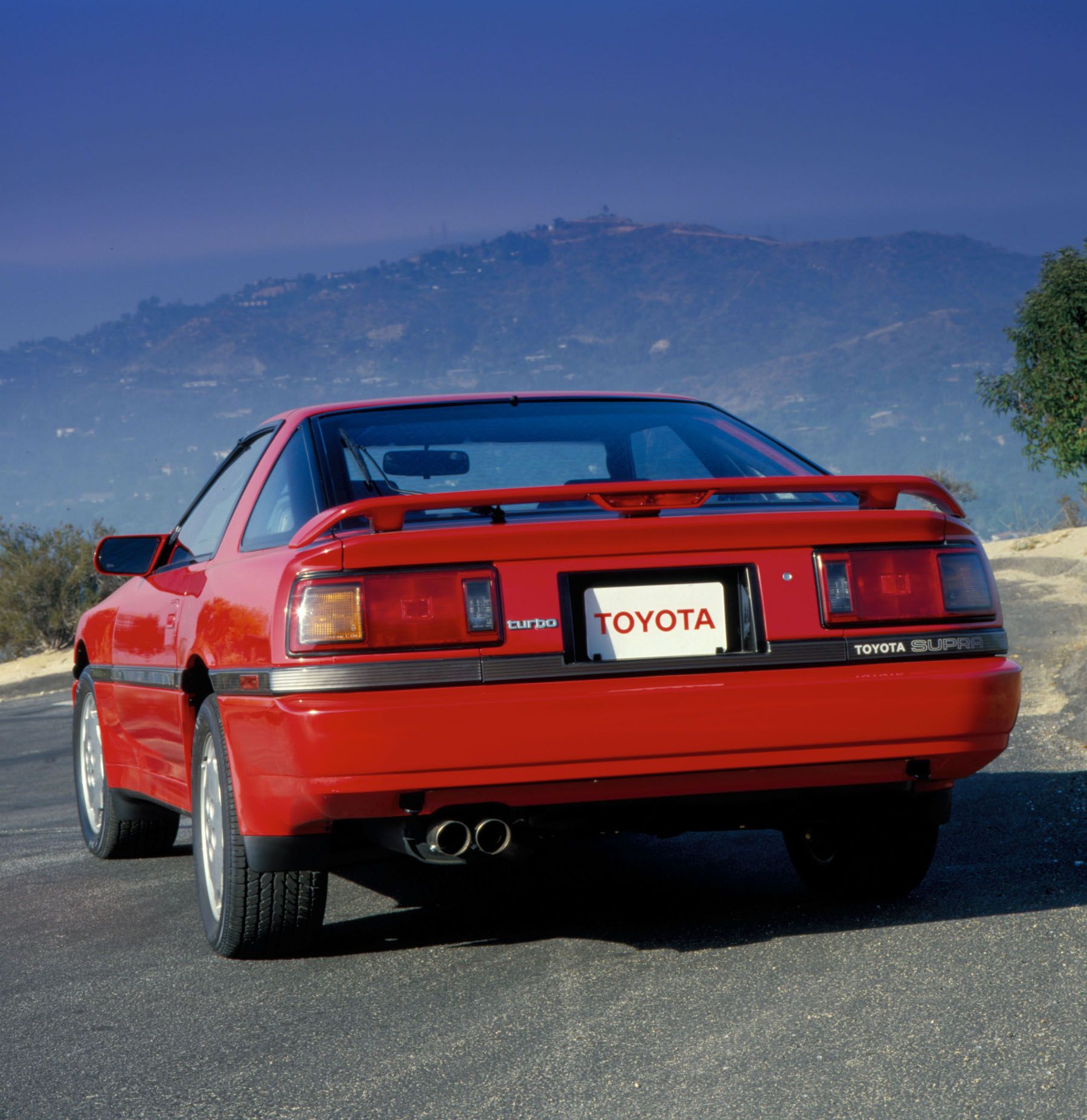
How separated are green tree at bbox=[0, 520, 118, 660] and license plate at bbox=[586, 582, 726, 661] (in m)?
38.8

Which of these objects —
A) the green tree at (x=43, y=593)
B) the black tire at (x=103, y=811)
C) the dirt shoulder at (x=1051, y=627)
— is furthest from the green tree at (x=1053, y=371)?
the black tire at (x=103, y=811)

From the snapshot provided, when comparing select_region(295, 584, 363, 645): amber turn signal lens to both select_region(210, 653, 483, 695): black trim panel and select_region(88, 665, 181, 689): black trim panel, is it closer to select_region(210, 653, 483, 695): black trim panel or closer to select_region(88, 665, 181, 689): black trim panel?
select_region(210, 653, 483, 695): black trim panel

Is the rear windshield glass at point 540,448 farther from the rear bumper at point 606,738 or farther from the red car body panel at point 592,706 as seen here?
the rear bumper at point 606,738

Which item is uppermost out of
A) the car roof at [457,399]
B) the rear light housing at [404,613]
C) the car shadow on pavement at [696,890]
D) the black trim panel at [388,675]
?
the car roof at [457,399]

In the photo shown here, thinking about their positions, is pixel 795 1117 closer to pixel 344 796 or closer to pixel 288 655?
pixel 344 796

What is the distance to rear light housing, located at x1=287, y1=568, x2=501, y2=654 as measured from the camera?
342cm

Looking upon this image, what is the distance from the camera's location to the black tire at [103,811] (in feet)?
19.1

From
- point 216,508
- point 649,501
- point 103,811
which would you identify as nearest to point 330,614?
point 649,501

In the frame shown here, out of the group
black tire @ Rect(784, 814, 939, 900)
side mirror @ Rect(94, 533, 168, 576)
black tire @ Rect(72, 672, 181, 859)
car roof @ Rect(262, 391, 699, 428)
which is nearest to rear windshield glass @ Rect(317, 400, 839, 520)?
car roof @ Rect(262, 391, 699, 428)

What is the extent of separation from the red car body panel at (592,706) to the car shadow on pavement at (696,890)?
19.3 inches

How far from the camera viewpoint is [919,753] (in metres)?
3.67

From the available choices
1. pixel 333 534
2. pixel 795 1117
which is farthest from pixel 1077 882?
pixel 333 534

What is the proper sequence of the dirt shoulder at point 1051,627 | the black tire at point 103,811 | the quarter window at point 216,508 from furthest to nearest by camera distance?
the dirt shoulder at point 1051,627 < the black tire at point 103,811 < the quarter window at point 216,508

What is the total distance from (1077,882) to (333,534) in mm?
2547
